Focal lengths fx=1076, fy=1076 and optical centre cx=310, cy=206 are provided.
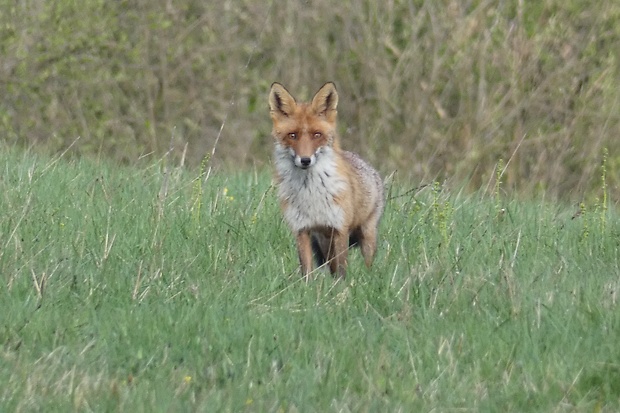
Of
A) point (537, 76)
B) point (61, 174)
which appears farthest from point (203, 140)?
point (61, 174)

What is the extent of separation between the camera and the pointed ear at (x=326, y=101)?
6971 millimetres

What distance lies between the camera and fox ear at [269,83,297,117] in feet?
22.9

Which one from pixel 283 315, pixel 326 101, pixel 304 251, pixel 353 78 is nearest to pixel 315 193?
pixel 304 251

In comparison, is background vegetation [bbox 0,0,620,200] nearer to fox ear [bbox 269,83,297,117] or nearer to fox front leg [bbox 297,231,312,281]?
fox ear [bbox 269,83,297,117]

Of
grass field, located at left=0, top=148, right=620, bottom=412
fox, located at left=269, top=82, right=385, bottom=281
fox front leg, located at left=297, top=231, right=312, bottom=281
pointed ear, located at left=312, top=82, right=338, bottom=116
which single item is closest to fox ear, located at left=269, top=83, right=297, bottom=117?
fox, located at left=269, top=82, right=385, bottom=281

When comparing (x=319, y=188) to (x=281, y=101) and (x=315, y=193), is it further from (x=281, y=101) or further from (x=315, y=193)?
(x=281, y=101)

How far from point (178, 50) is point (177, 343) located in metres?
9.44

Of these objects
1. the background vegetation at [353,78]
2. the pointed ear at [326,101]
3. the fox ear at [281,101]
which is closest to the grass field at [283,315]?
the fox ear at [281,101]

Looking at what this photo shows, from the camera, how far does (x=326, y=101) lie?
704cm

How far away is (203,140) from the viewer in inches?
554

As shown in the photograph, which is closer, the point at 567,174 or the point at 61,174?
the point at 61,174

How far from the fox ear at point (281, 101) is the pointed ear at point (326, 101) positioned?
0.14 m

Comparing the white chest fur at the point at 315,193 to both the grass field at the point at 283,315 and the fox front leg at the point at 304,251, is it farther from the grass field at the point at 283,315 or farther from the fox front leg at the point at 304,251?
the grass field at the point at 283,315

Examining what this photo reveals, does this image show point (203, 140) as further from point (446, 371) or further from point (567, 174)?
point (446, 371)
